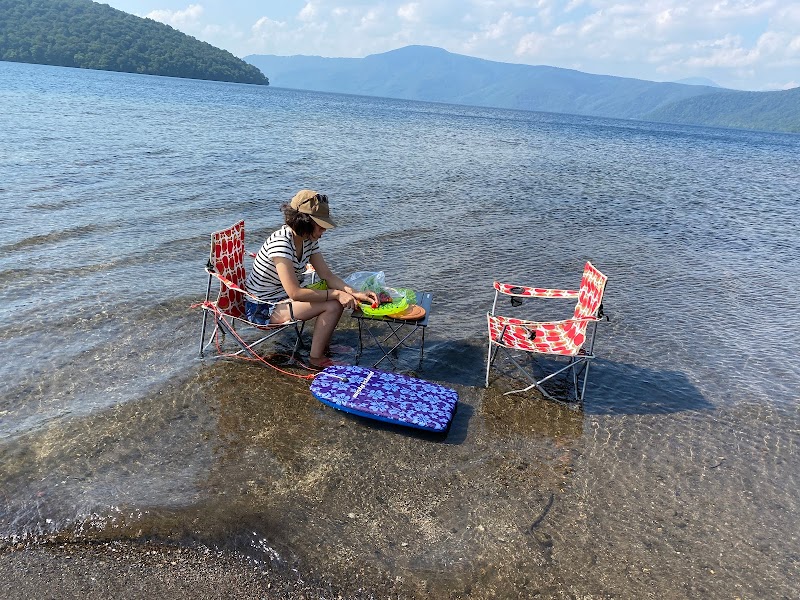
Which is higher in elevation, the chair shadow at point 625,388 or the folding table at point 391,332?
the folding table at point 391,332

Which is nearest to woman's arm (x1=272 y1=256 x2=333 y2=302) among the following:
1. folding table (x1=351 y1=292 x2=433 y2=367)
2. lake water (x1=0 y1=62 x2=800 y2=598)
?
folding table (x1=351 y1=292 x2=433 y2=367)

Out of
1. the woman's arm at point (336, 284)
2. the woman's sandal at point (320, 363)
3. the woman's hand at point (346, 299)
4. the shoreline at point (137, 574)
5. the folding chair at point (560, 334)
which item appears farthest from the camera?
the woman's sandal at point (320, 363)

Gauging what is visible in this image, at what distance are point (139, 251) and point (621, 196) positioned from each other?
63.7 feet

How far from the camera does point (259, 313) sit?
7047mm

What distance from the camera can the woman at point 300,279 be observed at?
6.35 meters

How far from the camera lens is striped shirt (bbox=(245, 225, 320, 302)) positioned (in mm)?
6512

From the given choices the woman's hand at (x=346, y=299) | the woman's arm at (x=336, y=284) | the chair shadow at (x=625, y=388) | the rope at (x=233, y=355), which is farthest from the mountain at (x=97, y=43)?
the chair shadow at (x=625, y=388)

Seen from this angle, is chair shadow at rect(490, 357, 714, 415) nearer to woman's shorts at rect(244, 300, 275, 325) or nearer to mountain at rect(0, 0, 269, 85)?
woman's shorts at rect(244, 300, 275, 325)

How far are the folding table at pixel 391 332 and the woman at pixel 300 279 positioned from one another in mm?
344

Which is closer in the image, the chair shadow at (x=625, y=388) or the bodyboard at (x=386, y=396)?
the bodyboard at (x=386, y=396)

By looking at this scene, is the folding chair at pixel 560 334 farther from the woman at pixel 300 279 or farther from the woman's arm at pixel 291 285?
the woman's arm at pixel 291 285

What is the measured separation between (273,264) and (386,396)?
2069 mm

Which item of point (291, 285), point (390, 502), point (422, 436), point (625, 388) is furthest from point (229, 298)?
point (625, 388)

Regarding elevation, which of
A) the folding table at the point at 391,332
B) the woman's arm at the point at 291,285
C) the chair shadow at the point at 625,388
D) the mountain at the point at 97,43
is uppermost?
the mountain at the point at 97,43
